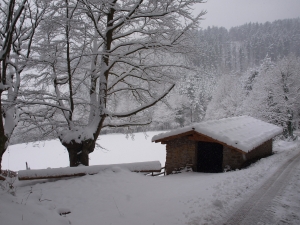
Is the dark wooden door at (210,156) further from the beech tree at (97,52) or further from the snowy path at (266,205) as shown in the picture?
the beech tree at (97,52)

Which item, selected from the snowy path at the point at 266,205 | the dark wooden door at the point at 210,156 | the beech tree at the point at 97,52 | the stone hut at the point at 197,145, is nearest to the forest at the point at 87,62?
the beech tree at the point at 97,52

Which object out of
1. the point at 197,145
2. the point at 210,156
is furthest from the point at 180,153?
the point at 210,156

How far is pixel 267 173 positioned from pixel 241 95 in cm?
2854

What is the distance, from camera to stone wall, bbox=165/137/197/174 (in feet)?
40.1

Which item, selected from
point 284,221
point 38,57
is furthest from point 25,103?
point 284,221

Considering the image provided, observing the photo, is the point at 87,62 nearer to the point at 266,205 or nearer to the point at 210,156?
the point at 266,205

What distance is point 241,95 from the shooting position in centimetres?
3534

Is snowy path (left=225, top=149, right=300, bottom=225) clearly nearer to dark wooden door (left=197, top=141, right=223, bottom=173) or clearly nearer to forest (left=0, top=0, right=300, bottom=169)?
forest (left=0, top=0, right=300, bottom=169)

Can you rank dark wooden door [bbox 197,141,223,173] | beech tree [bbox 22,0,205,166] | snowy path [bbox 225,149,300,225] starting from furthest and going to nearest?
1. dark wooden door [bbox 197,141,223,173]
2. beech tree [bbox 22,0,205,166]
3. snowy path [bbox 225,149,300,225]

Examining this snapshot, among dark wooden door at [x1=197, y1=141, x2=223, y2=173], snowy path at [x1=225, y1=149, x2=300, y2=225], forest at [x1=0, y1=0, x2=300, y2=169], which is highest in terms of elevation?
forest at [x1=0, y1=0, x2=300, y2=169]

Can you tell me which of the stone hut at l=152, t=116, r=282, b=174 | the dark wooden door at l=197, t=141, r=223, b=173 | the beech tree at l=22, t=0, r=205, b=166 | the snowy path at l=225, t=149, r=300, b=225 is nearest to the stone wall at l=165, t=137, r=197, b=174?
the stone hut at l=152, t=116, r=282, b=174

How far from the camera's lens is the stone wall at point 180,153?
12.2 meters

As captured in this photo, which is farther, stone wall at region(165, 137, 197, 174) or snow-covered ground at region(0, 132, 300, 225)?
stone wall at region(165, 137, 197, 174)

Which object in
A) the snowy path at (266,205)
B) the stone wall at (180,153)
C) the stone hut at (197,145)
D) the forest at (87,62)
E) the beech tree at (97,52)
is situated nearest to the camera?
the snowy path at (266,205)
